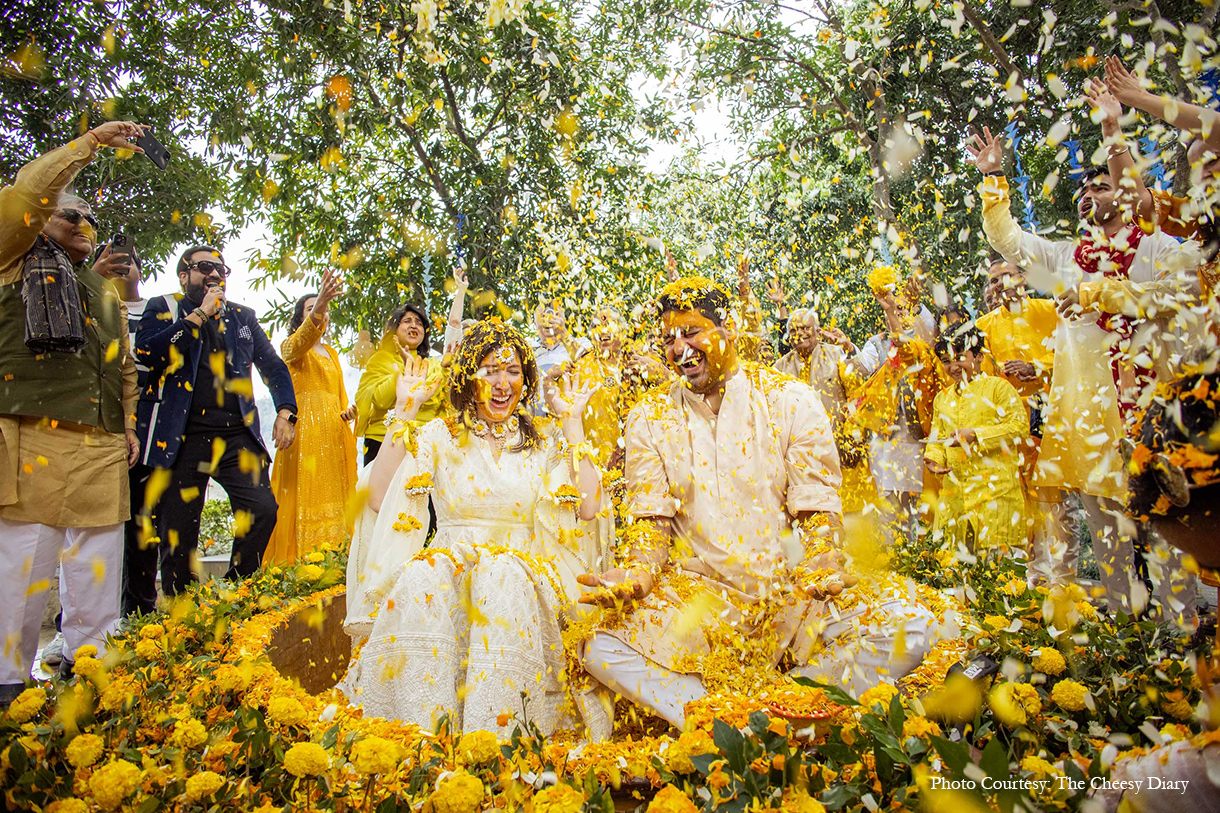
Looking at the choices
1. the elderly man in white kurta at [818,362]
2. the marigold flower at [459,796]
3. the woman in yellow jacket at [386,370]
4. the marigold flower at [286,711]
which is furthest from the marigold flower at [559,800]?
the elderly man in white kurta at [818,362]

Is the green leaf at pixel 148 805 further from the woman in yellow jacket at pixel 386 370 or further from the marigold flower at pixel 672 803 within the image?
the woman in yellow jacket at pixel 386 370

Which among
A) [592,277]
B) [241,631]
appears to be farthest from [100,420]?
[592,277]

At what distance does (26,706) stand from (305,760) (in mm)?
1015

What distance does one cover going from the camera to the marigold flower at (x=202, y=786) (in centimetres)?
177

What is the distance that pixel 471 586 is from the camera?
9.96ft

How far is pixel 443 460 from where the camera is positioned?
346 cm

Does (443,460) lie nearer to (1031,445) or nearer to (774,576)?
(774,576)

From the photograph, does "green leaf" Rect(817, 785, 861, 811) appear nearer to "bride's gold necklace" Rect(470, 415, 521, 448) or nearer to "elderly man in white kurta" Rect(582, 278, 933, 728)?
"elderly man in white kurta" Rect(582, 278, 933, 728)

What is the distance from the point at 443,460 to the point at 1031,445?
398cm

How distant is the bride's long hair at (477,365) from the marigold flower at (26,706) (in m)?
1.85

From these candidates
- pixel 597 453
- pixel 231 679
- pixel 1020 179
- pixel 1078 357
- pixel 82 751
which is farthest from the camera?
A: pixel 1020 179

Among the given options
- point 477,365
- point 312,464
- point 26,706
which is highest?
point 477,365

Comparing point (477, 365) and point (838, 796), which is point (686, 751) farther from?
point (477, 365)

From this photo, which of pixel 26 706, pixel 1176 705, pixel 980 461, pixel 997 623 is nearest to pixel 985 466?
pixel 980 461
